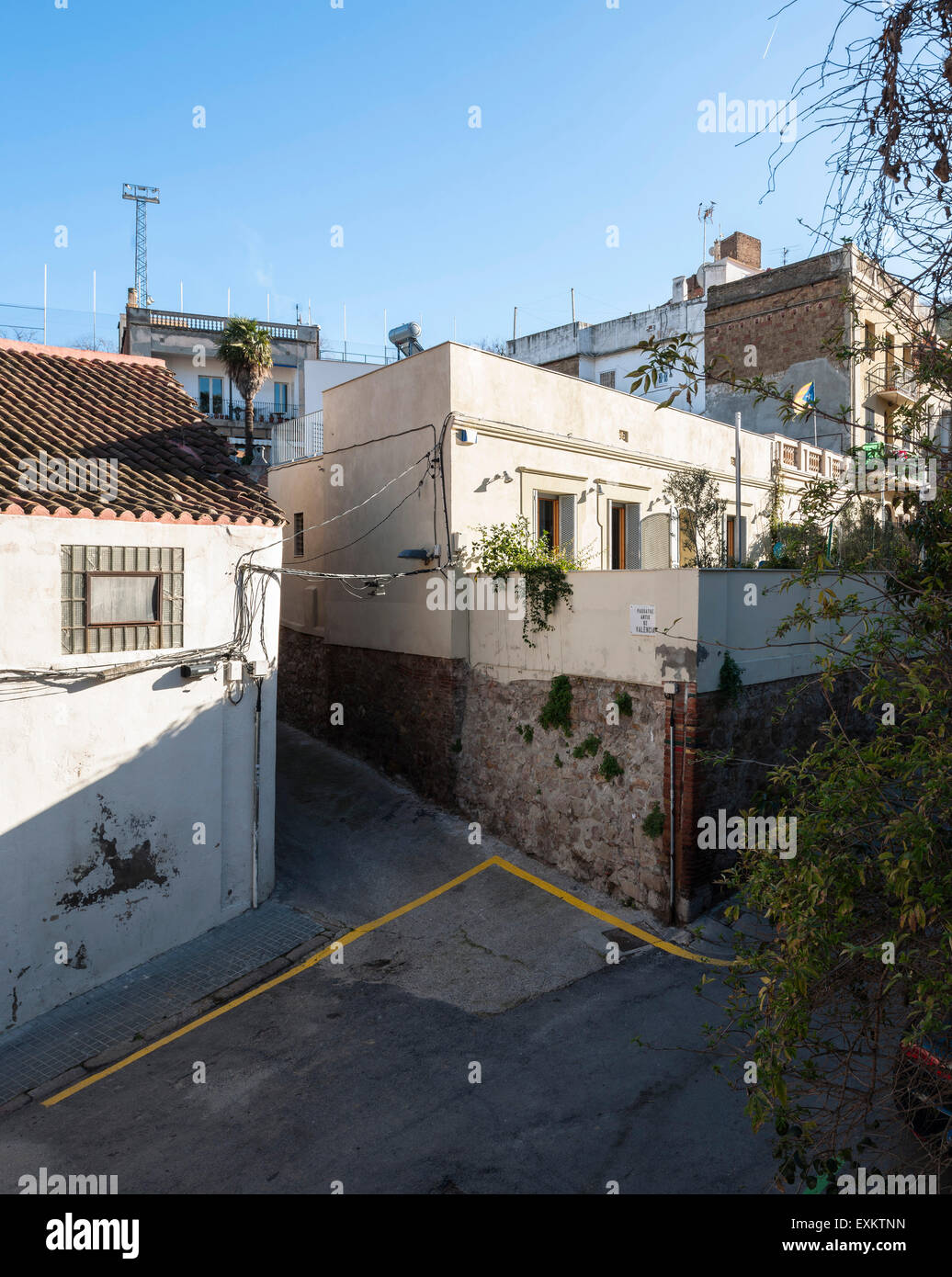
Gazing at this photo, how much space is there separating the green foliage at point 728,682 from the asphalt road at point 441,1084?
10.9 feet

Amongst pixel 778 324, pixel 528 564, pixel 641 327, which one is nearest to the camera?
pixel 528 564

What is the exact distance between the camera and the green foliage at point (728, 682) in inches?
444

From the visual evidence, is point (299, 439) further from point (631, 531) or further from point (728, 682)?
point (728, 682)

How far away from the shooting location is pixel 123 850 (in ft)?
34.4

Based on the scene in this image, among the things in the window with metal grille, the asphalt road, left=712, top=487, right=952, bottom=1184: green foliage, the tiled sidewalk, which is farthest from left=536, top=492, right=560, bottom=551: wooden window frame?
left=712, top=487, right=952, bottom=1184: green foliage

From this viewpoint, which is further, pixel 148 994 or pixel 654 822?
pixel 654 822

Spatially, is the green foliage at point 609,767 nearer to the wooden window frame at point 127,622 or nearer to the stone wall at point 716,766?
the stone wall at point 716,766

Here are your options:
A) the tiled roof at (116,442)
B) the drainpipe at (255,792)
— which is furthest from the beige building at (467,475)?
the drainpipe at (255,792)

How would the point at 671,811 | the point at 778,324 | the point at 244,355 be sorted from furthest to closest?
the point at 778,324, the point at 244,355, the point at 671,811

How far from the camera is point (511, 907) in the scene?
11750 mm

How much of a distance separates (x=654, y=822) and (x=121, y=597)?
23.8 feet

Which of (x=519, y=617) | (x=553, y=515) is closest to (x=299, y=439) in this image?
(x=553, y=515)
